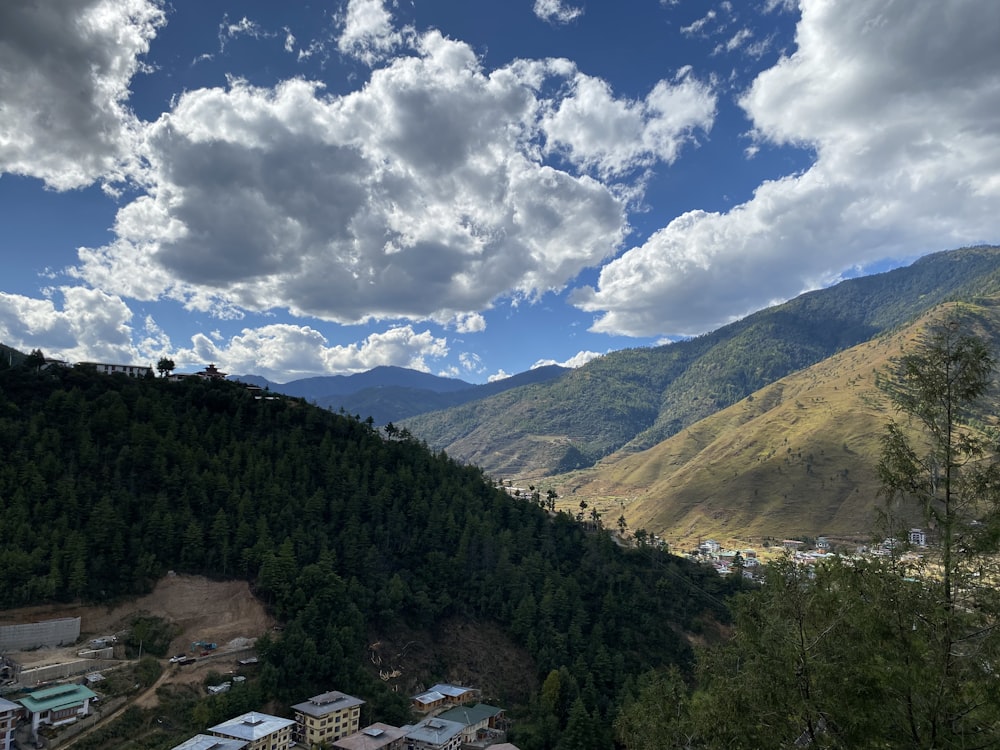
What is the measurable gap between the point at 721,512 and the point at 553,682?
5663 inches

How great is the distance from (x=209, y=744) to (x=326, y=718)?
9.22 meters

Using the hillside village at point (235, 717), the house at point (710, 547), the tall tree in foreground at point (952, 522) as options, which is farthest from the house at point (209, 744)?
the house at point (710, 547)

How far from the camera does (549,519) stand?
3243 inches

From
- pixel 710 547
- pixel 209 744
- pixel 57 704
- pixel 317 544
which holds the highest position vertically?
pixel 317 544

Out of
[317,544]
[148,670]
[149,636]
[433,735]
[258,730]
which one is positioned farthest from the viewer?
[317,544]

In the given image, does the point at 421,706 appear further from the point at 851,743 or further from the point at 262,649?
the point at 851,743

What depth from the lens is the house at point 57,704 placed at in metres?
35.3

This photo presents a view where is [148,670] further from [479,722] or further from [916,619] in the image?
[916,619]

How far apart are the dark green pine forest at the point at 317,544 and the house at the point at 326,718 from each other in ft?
8.38

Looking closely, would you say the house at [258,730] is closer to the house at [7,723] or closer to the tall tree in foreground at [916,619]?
the house at [7,723]

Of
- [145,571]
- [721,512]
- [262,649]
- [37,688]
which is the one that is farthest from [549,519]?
[721,512]

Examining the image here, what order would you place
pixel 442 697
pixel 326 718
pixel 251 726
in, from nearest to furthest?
pixel 251 726, pixel 326 718, pixel 442 697

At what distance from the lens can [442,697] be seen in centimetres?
5106

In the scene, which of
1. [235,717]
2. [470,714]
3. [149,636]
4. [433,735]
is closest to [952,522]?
[433,735]
